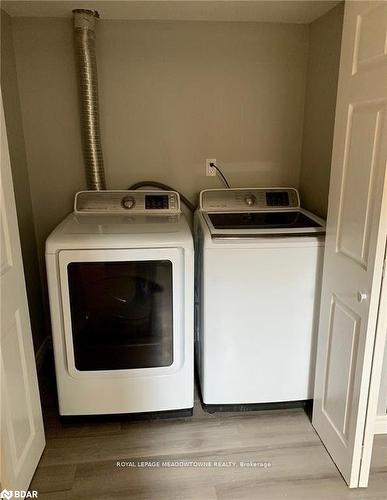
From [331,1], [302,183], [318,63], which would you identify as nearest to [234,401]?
[302,183]

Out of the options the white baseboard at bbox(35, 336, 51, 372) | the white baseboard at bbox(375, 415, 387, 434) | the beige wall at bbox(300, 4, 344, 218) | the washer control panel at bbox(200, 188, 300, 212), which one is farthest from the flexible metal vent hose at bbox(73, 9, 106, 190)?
the white baseboard at bbox(375, 415, 387, 434)

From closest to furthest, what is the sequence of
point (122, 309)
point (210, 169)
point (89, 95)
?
1. point (122, 309)
2. point (89, 95)
3. point (210, 169)

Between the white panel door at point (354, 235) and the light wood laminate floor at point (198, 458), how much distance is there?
0.16 metres

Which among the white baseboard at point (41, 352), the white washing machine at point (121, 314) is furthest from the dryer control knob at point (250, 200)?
the white baseboard at point (41, 352)

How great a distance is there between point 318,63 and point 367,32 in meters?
0.84

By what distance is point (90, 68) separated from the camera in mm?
2123

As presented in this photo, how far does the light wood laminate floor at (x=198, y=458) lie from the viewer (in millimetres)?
1662

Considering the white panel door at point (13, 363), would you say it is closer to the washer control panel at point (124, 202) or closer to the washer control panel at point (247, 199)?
the washer control panel at point (124, 202)

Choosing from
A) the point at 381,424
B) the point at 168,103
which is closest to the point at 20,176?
the point at 168,103

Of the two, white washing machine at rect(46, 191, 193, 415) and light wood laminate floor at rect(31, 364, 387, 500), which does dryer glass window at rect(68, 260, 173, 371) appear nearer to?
white washing machine at rect(46, 191, 193, 415)

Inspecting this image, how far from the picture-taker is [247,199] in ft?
7.78

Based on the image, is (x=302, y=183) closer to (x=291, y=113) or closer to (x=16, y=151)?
(x=291, y=113)
